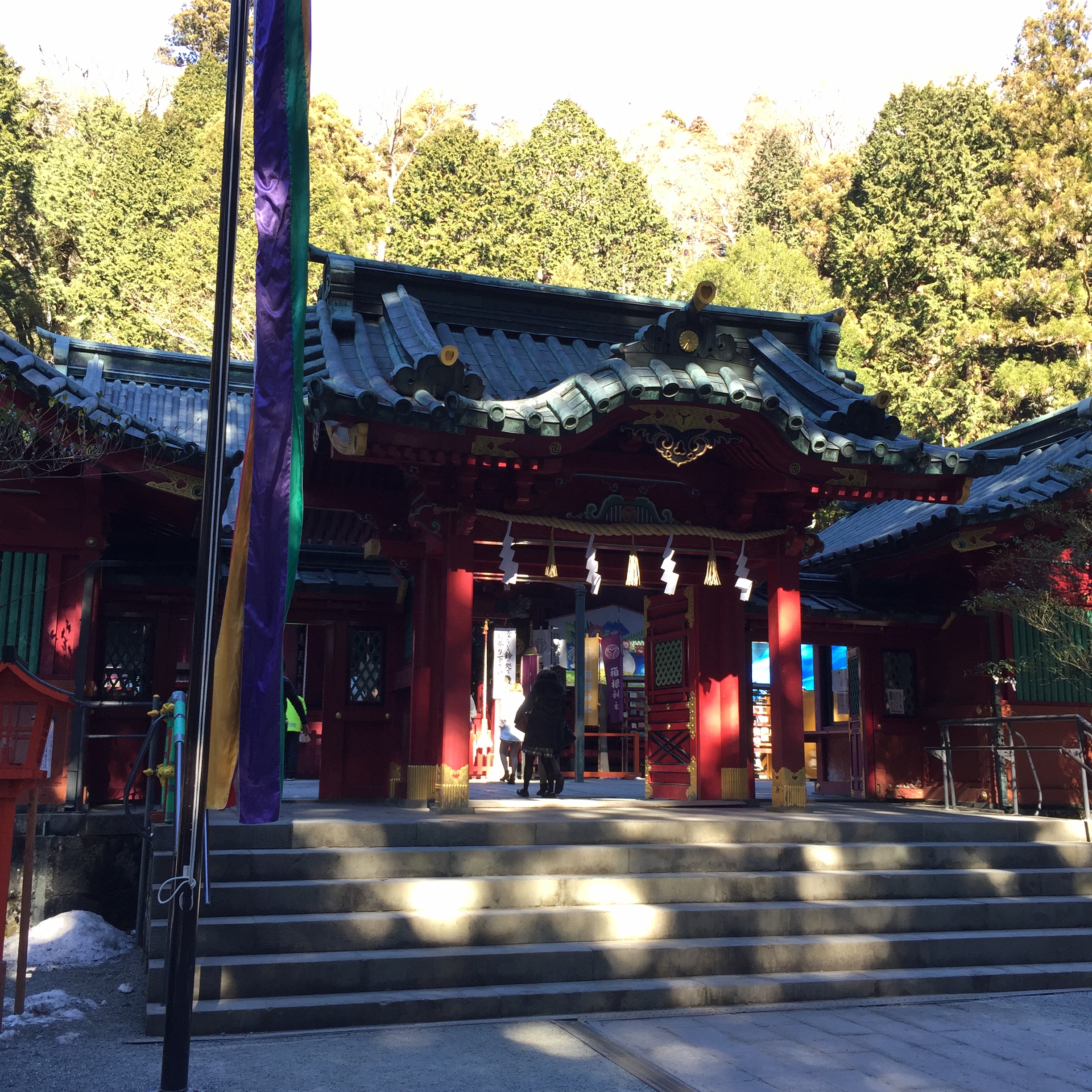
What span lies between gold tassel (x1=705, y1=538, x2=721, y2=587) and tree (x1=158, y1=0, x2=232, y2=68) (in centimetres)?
4962

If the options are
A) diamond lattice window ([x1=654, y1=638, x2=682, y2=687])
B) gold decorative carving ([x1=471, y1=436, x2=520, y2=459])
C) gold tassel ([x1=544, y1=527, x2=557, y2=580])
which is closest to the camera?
gold decorative carving ([x1=471, y1=436, x2=520, y2=459])

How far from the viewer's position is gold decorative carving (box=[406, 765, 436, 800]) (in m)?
11.0

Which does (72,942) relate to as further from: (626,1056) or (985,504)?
(985,504)

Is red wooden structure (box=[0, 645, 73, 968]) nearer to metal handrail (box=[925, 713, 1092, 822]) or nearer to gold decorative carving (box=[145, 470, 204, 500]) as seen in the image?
gold decorative carving (box=[145, 470, 204, 500])

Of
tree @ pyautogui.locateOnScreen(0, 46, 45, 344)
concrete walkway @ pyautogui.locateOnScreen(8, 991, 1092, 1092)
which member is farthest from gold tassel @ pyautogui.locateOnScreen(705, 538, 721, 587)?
tree @ pyautogui.locateOnScreen(0, 46, 45, 344)

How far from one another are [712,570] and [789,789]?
2.47 m

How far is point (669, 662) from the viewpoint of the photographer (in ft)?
43.5

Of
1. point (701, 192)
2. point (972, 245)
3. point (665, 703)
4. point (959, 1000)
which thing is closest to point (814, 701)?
point (665, 703)

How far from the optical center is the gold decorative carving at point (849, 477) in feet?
37.0

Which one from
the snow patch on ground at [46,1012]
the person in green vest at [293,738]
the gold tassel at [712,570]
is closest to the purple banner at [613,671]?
the person in green vest at [293,738]

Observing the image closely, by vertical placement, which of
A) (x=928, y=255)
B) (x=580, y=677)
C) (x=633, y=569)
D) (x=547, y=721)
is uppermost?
(x=928, y=255)

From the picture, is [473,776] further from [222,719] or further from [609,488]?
[222,719]

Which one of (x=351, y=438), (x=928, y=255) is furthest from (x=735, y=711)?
(x=928, y=255)

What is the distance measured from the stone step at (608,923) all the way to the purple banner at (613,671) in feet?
42.0
